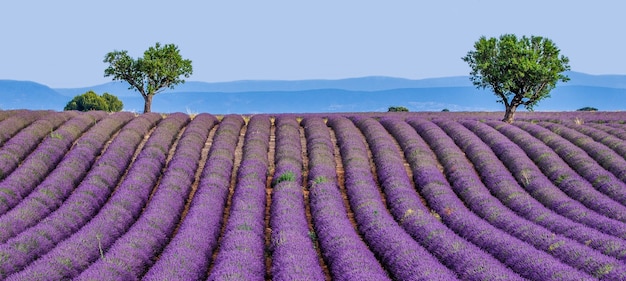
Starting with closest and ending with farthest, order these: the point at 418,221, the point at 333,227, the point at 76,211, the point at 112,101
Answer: the point at 333,227 → the point at 418,221 → the point at 76,211 → the point at 112,101

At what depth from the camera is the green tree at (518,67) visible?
3412 cm

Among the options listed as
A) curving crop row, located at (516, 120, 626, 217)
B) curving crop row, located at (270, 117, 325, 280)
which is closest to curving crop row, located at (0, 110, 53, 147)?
curving crop row, located at (270, 117, 325, 280)

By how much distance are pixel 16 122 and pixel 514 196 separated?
62.3 feet

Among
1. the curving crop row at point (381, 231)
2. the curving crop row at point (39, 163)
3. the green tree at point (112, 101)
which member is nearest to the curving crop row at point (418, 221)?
Result: the curving crop row at point (381, 231)

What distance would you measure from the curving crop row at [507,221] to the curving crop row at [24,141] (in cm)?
1339

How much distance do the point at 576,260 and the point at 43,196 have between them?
12.3 meters

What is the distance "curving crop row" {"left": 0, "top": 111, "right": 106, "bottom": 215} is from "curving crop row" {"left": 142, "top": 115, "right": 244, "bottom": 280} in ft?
15.2

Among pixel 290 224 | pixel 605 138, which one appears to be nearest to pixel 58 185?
pixel 290 224

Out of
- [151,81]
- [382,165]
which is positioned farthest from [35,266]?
[151,81]

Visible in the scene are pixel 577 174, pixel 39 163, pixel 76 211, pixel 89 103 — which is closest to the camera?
pixel 76 211

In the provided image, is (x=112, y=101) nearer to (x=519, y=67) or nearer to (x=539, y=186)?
(x=519, y=67)

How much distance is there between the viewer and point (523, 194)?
17.6 metres

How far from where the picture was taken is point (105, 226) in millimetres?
13742

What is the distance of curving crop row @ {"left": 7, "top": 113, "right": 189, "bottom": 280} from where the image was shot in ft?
35.5
